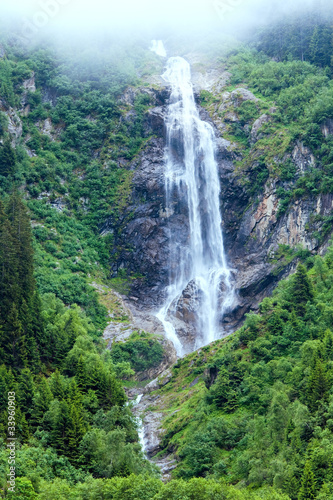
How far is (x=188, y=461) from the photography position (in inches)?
2183

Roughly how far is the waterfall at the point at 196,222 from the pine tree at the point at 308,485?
42577 millimetres

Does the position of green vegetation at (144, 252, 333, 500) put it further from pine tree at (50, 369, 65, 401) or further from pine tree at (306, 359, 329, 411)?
pine tree at (50, 369, 65, 401)

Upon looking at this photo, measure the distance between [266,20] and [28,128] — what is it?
5830 centimetres

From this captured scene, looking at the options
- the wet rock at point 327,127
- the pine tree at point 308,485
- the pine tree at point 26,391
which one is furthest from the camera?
the wet rock at point 327,127

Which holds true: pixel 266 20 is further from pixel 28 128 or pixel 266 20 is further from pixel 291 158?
pixel 28 128

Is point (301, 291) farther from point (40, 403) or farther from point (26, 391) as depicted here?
point (26, 391)

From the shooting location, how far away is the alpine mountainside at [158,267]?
47531 millimetres

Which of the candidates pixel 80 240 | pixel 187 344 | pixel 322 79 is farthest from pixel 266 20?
pixel 187 344

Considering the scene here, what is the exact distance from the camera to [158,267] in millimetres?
95625

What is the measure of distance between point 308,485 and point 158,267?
56943mm

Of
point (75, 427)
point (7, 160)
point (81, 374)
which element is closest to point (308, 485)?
point (75, 427)

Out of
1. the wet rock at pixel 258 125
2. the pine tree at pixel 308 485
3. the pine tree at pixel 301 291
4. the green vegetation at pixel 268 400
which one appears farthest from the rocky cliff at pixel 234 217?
the pine tree at pixel 308 485

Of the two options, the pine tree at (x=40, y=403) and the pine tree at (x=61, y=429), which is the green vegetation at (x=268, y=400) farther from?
the pine tree at (x=40, y=403)

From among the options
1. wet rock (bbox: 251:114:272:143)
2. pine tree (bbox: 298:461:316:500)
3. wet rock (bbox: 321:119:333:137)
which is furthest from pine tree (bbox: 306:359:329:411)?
wet rock (bbox: 251:114:272:143)
